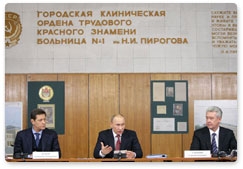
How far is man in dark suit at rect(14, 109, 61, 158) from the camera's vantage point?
4.43 meters

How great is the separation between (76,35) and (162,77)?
0.96 m

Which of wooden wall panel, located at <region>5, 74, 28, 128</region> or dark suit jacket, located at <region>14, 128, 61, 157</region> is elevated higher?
wooden wall panel, located at <region>5, 74, 28, 128</region>

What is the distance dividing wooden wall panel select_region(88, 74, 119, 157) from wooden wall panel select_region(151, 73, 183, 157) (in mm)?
449

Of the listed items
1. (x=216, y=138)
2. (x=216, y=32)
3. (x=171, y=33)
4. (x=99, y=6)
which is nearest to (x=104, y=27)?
(x=99, y=6)

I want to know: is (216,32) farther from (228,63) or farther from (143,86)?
(143,86)

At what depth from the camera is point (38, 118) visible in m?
4.59

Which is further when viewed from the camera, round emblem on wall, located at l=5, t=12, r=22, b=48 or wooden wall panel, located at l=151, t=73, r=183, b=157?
wooden wall panel, located at l=151, t=73, r=183, b=157

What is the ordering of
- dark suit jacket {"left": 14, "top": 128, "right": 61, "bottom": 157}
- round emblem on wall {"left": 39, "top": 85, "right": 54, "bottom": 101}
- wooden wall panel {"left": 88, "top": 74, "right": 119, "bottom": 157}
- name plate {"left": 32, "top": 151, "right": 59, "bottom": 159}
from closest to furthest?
name plate {"left": 32, "top": 151, "right": 59, "bottom": 159} → dark suit jacket {"left": 14, "top": 128, "right": 61, "bottom": 157} → round emblem on wall {"left": 39, "top": 85, "right": 54, "bottom": 101} → wooden wall panel {"left": 88, "top": 74, "right": 119, "bottom": 157}

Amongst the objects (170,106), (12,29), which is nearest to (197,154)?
(170,106)

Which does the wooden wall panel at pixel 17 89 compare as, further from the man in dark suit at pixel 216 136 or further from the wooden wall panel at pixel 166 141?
the man in dark suit at pixel 216 136

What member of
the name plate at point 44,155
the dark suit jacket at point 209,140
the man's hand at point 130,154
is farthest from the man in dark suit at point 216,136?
the name plate at point 44,155

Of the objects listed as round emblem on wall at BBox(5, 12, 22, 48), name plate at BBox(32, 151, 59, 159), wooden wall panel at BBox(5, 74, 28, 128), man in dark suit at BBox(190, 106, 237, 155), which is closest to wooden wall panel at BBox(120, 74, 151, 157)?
man in dark suit at BBox(190, 106, 237, 155)

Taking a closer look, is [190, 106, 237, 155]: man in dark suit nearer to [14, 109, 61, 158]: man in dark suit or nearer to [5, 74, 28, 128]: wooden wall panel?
→ [14, 109, 61, 158]: man in dark suit

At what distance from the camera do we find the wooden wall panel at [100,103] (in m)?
4.73
